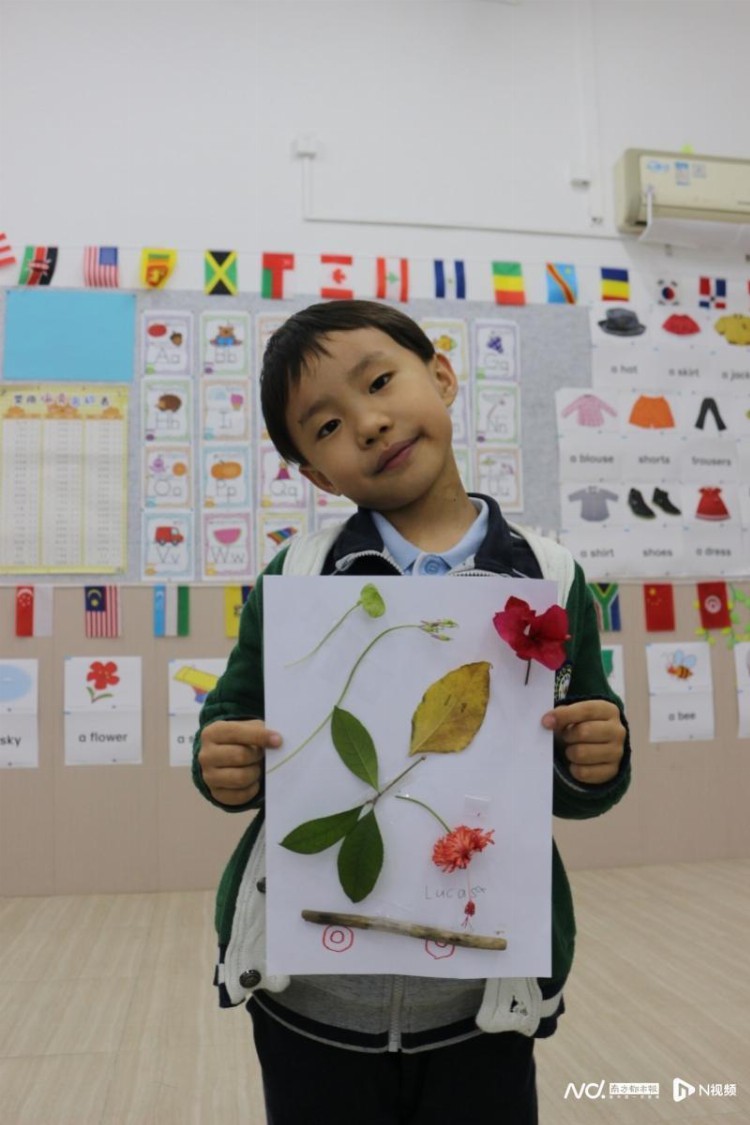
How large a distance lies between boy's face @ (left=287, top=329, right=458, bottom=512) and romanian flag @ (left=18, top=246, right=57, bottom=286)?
6.75 feet

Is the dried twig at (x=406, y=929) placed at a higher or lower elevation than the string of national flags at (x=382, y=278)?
lower

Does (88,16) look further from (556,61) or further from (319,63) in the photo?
(556,61)

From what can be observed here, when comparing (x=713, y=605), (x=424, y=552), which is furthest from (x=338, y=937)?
(x=713, y=605)

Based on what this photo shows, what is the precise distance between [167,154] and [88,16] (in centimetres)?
44

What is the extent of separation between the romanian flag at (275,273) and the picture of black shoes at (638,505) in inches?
44.9

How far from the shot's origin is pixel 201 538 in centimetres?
250

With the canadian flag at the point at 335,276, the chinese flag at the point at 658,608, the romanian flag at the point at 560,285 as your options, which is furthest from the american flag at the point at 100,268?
the chinese flag at the point at 658,608

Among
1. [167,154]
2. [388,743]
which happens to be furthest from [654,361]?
[388,743]

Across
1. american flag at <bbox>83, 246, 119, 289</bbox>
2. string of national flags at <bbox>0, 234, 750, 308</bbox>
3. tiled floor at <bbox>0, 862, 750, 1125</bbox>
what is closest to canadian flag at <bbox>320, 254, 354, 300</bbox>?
string of national flags at <bbox>0, 234, 750, 308</bbox>

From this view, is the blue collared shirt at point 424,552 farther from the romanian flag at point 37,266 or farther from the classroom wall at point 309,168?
the romanian flag at point 37,266

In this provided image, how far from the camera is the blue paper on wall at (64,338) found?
8.14ft

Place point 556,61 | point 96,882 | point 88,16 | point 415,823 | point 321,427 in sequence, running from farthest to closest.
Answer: point 556,61 < point 88,16 < point 96,882 < point 321,427 < point 415,823

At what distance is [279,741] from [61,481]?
2.06m

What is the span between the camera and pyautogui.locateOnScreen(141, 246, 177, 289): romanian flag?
2.53m
